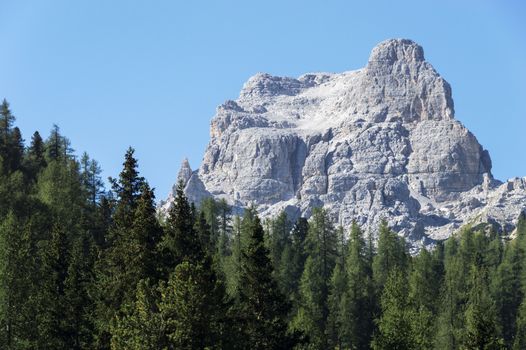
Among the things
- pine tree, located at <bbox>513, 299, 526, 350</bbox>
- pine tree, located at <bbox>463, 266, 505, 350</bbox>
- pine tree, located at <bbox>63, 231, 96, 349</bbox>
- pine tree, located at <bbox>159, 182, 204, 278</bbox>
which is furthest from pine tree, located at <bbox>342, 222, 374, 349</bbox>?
pine tree, located at <bbox>159, 182, 204, 278</bbox>

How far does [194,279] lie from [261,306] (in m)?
8.04

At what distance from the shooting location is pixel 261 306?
195ft

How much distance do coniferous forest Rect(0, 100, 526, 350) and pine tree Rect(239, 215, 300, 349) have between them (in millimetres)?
66

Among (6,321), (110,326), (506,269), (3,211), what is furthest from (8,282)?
(506,269)

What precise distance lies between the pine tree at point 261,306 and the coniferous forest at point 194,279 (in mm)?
66

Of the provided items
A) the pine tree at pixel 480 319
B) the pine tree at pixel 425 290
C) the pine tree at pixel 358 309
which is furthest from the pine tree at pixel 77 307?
the pine tree at pixel 358 309

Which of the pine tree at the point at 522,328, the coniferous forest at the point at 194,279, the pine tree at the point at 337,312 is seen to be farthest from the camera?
the pine tree at the point at 337,312

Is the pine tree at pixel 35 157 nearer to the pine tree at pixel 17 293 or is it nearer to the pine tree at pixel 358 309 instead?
the pine tree at pixel 358 309

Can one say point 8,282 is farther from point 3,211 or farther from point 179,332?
point 3,211

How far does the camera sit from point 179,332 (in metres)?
50.2

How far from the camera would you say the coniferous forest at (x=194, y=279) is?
54188 mm

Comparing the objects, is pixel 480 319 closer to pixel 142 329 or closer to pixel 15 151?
pixel 142 329

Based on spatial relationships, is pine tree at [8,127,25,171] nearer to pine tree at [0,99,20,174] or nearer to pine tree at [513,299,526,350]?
pine tree at [0,99,20,174]

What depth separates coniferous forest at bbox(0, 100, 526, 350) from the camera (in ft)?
178
